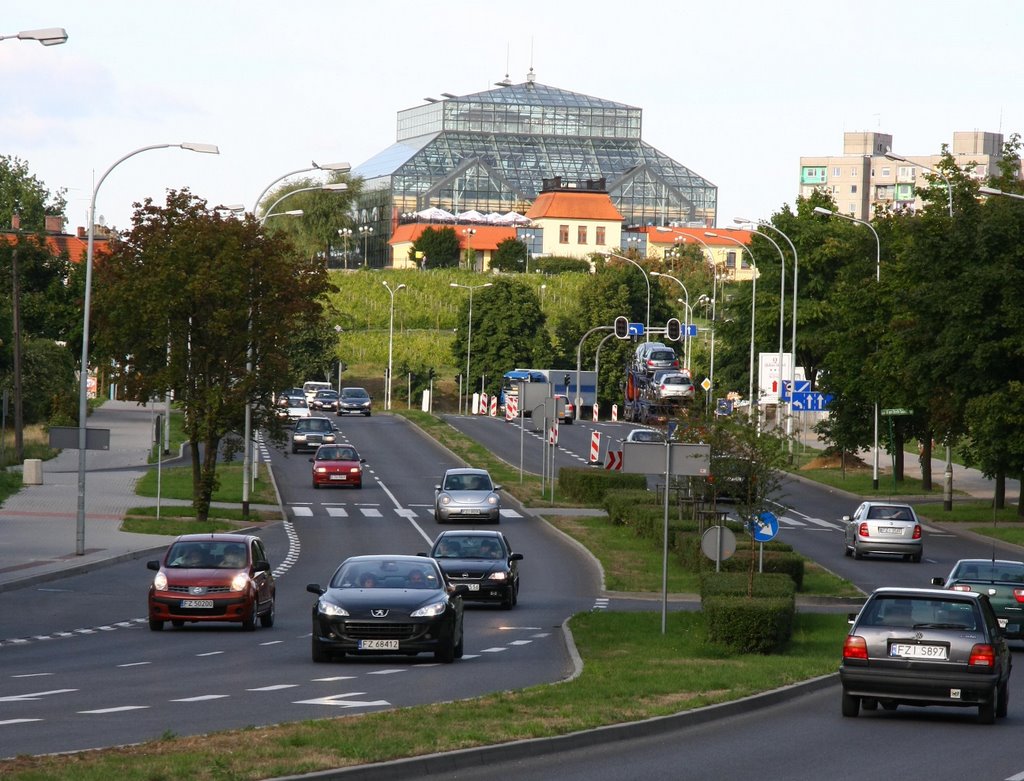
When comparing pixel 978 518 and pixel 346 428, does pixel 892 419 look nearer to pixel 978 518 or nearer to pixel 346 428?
pixel 978 518

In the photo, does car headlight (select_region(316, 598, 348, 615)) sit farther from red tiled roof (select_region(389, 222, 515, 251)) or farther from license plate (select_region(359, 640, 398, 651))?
red tiled roof (select_region(389, 222, 515, 251))

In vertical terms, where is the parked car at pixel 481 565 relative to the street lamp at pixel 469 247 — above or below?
below

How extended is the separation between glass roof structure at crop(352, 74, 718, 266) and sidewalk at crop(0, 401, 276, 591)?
9459cm

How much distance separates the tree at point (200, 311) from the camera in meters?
42.0

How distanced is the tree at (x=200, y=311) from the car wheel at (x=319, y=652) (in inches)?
882

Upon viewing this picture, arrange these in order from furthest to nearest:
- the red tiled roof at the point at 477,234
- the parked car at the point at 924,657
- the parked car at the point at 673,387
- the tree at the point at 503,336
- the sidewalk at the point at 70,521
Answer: the red tiled roof at the point at 477,234 → the tree at the point at 503,336 → the parked car at the point at 673,387 → the sidewalk at the point at 70,521 → the parked car at the point at 924,657

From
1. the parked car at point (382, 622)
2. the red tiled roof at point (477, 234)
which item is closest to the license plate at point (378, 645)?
the parked car at point (382, 622)

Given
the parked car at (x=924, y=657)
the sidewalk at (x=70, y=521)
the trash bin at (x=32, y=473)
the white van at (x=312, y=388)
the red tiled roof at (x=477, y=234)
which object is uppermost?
the red tiled roof at (x=477, y=234)

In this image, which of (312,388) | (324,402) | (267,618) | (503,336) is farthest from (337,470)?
(503,336)

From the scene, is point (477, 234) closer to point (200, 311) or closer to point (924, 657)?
point (200, 311)

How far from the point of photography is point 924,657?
15844mm

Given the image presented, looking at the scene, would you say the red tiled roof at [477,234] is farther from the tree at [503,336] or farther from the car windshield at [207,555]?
the car windshield at [207,555]

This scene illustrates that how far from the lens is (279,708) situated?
1536cm

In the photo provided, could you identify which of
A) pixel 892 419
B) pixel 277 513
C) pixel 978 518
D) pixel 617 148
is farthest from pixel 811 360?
pixel 617 148
